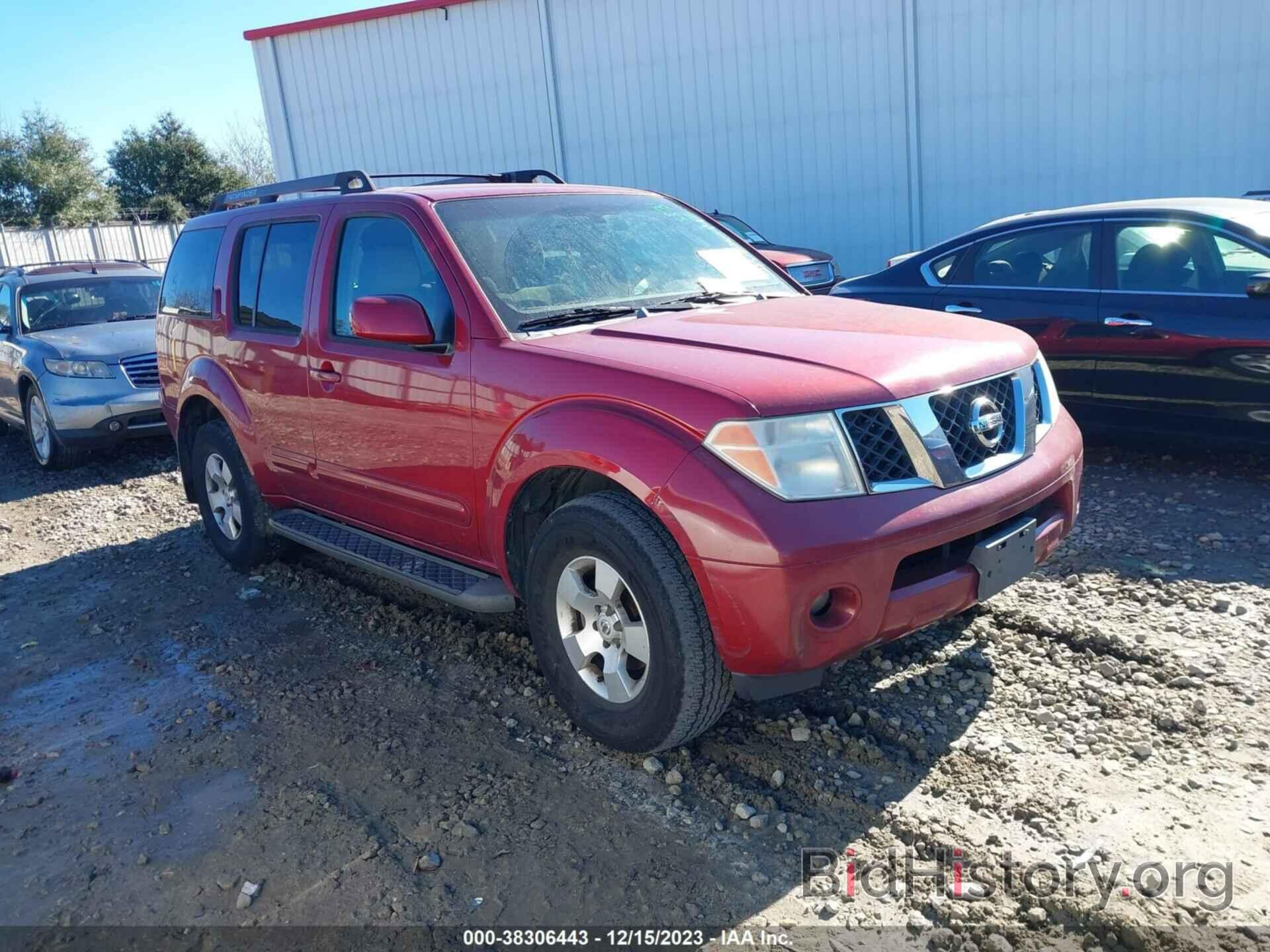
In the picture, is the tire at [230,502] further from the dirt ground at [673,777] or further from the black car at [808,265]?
the black car at [808,265]

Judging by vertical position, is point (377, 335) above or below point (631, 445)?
above

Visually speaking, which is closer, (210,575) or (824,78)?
(210,575)

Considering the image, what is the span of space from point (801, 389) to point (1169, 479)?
12.8ft

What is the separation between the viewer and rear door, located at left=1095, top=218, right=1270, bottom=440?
5391 mm

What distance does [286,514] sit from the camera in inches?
202

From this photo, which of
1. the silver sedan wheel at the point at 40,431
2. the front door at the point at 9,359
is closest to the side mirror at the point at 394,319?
the silver sedan wheel at the point at 40,431

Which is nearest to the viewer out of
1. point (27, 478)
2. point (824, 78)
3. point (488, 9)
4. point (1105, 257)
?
point (1105, 257)

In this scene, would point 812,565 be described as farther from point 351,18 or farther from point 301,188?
point 351,18

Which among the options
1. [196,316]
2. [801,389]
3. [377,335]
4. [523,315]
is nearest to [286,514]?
[196,316]

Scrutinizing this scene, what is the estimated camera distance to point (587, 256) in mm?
4105

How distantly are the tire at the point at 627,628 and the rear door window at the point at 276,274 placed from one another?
2.10m

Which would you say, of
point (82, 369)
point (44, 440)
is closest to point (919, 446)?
point (82, 369)

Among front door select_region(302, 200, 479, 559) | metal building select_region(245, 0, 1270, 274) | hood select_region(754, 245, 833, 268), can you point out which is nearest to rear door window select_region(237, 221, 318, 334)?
front door select_region(302, 200, 479, 559)

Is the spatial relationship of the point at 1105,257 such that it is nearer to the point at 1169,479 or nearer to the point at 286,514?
the point at 1169,479
